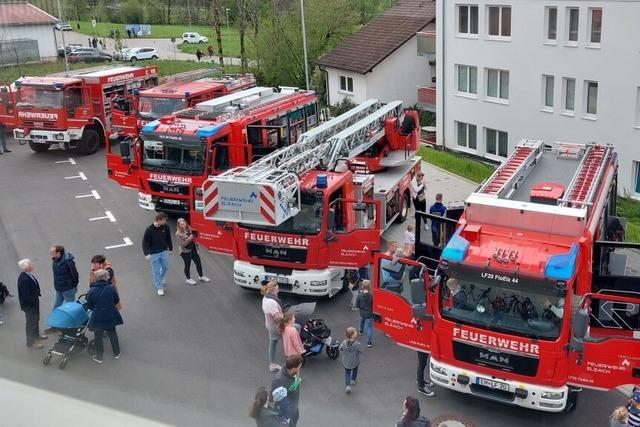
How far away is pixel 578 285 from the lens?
8.87m

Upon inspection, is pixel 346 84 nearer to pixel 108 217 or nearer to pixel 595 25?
pixel 595 25

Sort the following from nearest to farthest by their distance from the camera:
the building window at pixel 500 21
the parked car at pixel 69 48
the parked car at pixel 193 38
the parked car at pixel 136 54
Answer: the building window at pixel 500 21, the parked car at pixel 69 48, the parked car at pixel 136 54, the parked car at pixel 193 38

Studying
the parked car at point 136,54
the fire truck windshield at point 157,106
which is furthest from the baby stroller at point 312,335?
the parked car at point 136,54

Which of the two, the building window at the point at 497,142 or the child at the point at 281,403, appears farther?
the building window at the point at 497,142

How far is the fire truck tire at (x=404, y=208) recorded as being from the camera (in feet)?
56.6

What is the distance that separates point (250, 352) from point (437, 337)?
354 centimetres

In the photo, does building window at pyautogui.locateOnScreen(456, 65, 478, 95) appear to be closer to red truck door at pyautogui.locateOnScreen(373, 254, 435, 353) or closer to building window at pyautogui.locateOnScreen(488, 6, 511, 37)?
building window at pyautogui.locateOnScreen(488, 6, 511, 37)

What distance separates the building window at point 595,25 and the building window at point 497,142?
16.9 ft

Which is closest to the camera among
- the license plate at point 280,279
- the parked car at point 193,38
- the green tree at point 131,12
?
the license plate at point 280,279

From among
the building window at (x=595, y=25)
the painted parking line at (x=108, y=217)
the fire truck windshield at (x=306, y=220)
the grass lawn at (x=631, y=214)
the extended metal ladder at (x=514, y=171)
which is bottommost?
the grass lawn at (x=631, y=214)

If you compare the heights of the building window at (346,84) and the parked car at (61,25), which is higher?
the parked car at (61,25)

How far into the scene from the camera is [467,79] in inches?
1065

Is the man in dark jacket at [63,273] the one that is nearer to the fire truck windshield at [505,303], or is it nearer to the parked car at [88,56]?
the fire truck windshield at [505,303]

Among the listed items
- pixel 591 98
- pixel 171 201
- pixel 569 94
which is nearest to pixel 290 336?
pixel 171 201
